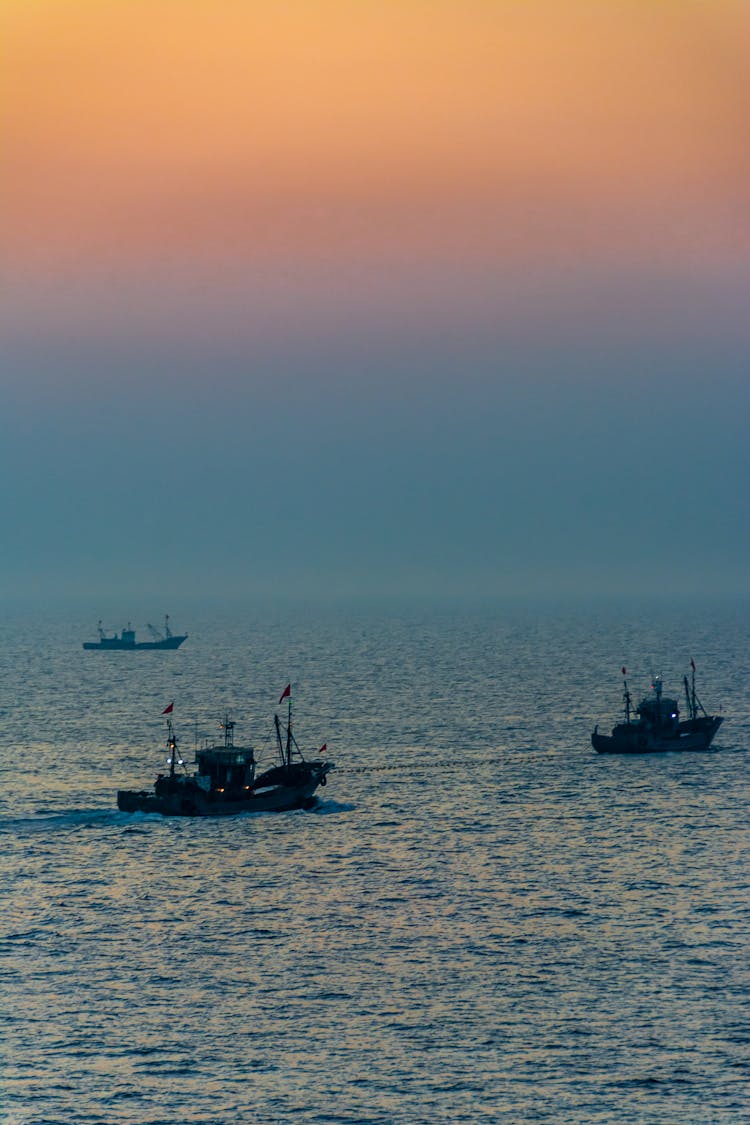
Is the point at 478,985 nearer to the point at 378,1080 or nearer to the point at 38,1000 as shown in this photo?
the point at 378,1080

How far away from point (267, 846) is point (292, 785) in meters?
19.1

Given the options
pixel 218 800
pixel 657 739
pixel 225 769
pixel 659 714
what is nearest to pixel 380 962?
pixel 218 800

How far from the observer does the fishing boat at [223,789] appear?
478 feet

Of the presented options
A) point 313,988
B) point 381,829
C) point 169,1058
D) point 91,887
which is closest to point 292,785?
point 381,829

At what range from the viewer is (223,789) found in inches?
5876

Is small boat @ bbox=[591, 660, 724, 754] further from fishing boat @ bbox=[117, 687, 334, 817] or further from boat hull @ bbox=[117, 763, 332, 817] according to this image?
fishing boat @ bbox=[117, 687, 334, 817]

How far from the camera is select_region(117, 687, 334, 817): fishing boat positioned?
145750mm

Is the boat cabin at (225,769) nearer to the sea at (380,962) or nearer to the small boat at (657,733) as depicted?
the sea at (380,962)

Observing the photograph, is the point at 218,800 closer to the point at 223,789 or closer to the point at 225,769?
the point at 223,789

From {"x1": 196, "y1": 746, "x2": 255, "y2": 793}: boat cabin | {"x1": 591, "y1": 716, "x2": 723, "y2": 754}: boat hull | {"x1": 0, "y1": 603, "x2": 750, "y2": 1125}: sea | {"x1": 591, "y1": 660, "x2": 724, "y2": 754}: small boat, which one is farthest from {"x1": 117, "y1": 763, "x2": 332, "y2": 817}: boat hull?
{"x1": 591, "y1": 660, "x2": 724, "y2": 754}: small boat

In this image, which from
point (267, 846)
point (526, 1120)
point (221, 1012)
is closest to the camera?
point (526, 1120)

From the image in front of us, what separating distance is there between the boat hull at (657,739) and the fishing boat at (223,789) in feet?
155

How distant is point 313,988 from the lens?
91250 millimetres

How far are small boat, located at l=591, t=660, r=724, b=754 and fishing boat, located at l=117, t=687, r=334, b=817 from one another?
47714mm
